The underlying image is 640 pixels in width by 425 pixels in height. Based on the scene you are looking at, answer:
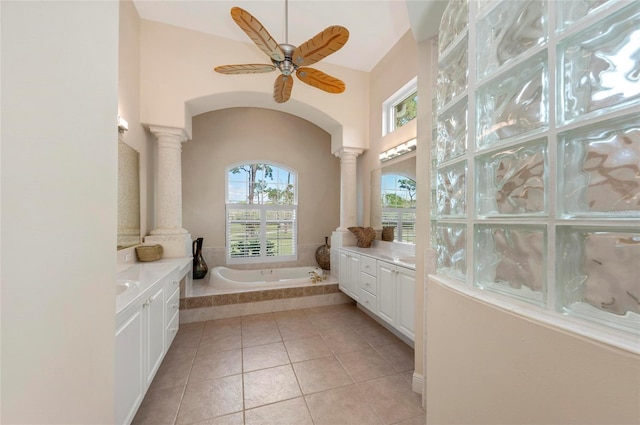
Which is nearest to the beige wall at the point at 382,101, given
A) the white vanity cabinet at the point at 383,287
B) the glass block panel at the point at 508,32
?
the white vanity cabinet at the point at 383,287

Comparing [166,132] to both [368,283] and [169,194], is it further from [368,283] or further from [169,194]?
[368,283]

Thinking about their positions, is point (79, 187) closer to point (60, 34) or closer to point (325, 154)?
point (60, 34)

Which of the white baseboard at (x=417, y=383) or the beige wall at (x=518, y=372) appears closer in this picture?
the beige wall at (x=518, y=372)

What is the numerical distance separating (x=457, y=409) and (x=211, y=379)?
1831 mm

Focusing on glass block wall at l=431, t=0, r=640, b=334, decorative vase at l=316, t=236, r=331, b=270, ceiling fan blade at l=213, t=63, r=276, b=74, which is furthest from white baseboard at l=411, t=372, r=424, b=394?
ceiling fan blade at l=213, t=63, r=276, b=74

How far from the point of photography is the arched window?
13.9ft

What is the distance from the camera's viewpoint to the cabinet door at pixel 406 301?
2.07 m

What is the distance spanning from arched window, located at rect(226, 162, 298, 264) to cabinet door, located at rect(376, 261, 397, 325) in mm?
2247

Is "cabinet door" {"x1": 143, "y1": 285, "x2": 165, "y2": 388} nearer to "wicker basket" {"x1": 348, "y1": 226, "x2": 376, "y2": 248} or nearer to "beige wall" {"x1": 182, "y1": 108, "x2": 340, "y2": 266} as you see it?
"beige wall" {"x1": 182, "y1": 108, "x2": 340, "y2": 266}

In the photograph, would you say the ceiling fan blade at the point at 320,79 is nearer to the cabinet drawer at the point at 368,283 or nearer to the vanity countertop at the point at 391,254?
the vanity countertop at the point at 391,254

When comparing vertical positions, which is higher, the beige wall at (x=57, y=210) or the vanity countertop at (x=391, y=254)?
the beige wall at (x=57, y=210)

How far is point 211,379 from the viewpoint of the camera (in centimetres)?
187

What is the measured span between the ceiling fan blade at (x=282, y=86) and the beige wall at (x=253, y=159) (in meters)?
1.77

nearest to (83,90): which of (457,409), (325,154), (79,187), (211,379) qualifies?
(79,187)
